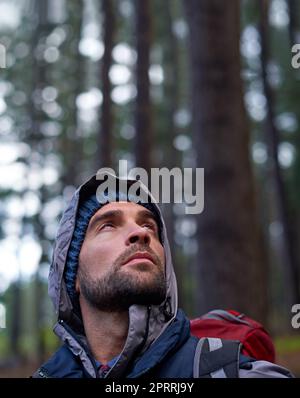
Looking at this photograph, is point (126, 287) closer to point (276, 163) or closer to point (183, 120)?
point (276, 163)

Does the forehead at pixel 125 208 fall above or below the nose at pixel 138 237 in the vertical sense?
above

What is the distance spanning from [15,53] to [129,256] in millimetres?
22552

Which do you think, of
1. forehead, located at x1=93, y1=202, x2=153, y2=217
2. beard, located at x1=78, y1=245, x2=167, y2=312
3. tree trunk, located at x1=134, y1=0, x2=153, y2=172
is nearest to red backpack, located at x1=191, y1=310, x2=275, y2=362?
beard, located at x1=78, y1=245, x2=167, y2=312

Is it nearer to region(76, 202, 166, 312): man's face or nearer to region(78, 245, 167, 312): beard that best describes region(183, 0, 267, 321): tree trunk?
region(76, 202, 166, 312): man's face

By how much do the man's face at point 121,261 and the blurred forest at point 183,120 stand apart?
86.4 inches

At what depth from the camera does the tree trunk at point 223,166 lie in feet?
17.7

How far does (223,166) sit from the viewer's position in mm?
5648

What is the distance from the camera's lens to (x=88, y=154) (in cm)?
2820

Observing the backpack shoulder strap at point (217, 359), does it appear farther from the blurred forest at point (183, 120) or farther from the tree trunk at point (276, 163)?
the tree trunk at point (276, 163)

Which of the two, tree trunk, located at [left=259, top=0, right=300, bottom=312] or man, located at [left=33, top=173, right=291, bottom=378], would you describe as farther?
tree trunk, located at [left=259, top=0, right=300, bottom=312]

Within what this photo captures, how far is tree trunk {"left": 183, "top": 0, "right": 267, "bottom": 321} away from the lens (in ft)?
17.7

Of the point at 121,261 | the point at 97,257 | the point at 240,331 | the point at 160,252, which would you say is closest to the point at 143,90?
the point at 160,252

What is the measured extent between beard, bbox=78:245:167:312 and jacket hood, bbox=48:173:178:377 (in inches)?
2.8

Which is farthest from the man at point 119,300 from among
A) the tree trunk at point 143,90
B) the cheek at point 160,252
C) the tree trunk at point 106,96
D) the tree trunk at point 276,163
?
the tree trunk at point 276,163
